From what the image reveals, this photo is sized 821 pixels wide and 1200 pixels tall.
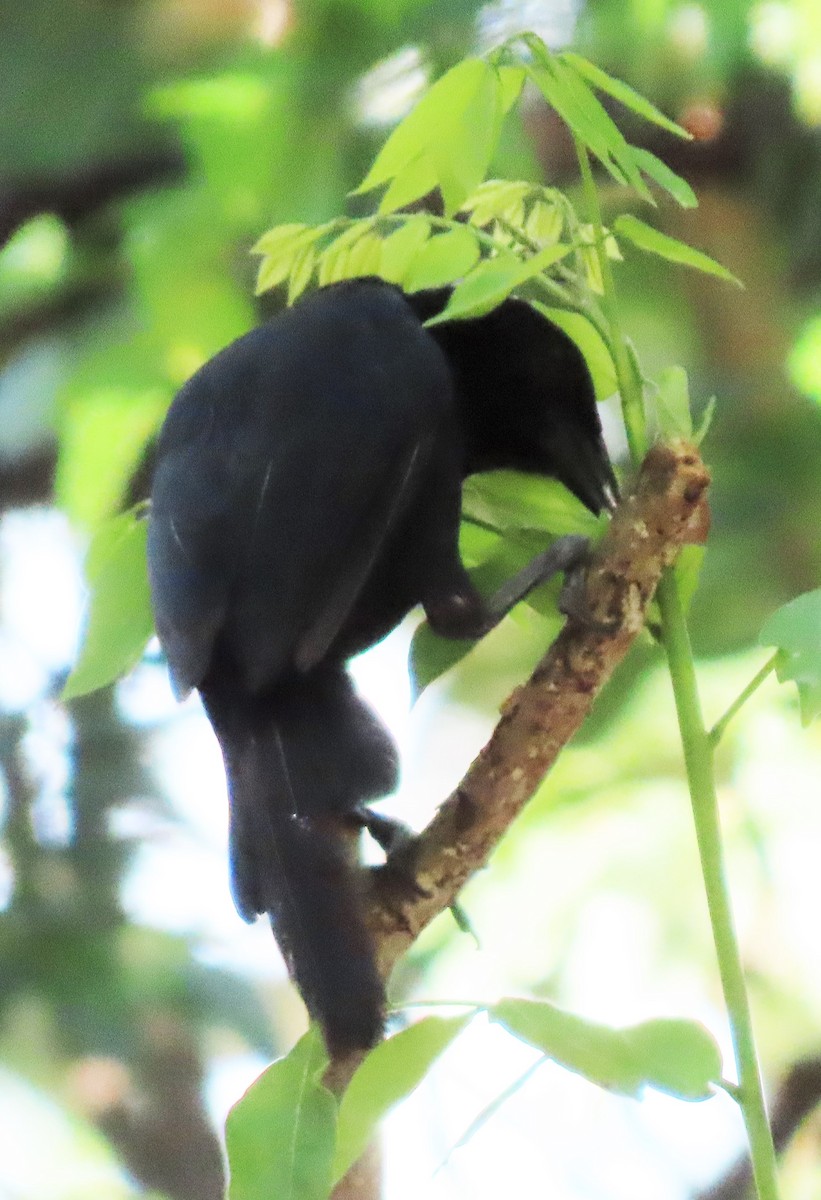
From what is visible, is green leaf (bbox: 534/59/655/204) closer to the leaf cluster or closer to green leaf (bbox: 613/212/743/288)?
green leaf (bbox: 613/212/743/288)

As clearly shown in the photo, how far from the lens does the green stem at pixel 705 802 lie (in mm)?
403

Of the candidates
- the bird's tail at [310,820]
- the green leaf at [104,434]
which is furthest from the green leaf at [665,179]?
the green leaf at [104,434]

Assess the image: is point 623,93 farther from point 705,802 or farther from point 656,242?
point 705,802

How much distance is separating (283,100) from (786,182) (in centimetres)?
43

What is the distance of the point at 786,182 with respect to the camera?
42.1 inches

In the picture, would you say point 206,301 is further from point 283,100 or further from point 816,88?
point 816,88

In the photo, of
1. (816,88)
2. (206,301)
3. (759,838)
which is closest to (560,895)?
(759,838)

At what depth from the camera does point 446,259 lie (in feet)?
1.48

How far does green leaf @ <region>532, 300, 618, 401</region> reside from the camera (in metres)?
0.51

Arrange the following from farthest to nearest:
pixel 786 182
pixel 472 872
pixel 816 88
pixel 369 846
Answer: pixel 786 182 → pixel 816 88 → pixel 369 846 → pixel 472 872

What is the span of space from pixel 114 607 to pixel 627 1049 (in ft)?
0.98

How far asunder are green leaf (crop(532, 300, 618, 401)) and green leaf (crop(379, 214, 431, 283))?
48 mm

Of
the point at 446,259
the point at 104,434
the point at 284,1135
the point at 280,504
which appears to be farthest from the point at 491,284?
the point at 104,434

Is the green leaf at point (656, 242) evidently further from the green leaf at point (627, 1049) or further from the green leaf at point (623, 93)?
the green leaf at point (627, 1049)
